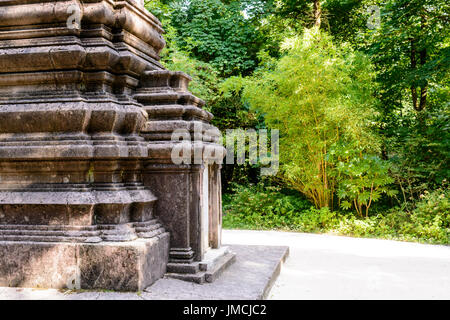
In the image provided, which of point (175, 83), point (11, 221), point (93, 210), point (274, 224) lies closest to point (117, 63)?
point (175, 83)

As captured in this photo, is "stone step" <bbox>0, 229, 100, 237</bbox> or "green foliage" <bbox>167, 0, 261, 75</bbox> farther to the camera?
"green foliage" <bbox>167, 0, 261, 75</bbox>

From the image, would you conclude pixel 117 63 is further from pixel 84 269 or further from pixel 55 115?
pixel 84 269

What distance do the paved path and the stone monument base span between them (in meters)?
1.32

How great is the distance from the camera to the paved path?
399 cm

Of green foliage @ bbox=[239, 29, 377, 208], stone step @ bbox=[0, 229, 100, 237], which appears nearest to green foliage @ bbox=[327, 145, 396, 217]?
green foliage @ bbox=[239, 29, 377, 208]

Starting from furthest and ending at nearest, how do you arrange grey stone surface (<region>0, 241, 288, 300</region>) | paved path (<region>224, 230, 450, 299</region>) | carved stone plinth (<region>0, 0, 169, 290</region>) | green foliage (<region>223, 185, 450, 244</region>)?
green foliage (<region>223, 185, 450, 244</region>), paved path (<region>224, 230, 450, 299</region>), carved stone plinth (<region>0, 0, 169, 290</region>), grey stone surface (<region>0, 241, 288, 300</region>)

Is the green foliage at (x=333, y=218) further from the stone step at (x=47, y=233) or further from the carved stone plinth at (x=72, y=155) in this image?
the stone step at (x=47, y=233)

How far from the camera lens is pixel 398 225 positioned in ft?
27.5

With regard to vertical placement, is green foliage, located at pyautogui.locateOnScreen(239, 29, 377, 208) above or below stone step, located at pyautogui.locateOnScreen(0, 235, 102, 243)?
above

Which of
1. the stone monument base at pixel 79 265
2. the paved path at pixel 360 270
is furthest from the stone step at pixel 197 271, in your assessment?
the paved path at pixel 360 270

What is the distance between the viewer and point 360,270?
496cm

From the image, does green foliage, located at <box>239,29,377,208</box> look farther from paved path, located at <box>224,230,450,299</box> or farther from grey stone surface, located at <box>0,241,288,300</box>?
grey stone surface, located at <box>0,241,288,300</box>

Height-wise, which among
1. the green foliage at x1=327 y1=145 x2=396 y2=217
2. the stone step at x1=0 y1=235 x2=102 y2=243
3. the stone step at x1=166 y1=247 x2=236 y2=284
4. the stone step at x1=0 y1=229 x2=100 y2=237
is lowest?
the stone step at x1=166 y1=247 x2=236 y2=284

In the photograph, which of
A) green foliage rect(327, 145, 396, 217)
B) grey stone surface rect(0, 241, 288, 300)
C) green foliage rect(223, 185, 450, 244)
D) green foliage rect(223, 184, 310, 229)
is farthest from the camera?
green foliage rect(223, 184, 310, 229)
